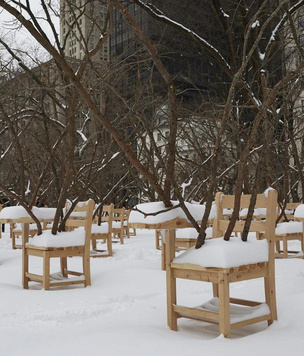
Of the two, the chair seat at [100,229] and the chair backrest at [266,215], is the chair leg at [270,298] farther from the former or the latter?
the chair seat at [100,229]

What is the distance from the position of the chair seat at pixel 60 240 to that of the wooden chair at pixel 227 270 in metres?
2.56

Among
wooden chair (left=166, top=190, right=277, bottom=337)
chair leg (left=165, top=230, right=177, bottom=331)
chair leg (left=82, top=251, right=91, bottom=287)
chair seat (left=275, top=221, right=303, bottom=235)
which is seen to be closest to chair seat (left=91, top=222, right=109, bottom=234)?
chair leg (left=82, top=251, right=91, bottom=287)

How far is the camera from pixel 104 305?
534 cm

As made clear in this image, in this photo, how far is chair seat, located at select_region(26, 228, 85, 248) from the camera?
6520 millimetres

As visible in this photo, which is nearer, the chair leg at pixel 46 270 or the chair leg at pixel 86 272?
the chair leg at pixel 46 270

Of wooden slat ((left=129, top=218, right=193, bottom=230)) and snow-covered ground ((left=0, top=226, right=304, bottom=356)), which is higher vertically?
wooden slat ((left=129, top=218, right=193, bottom=230))

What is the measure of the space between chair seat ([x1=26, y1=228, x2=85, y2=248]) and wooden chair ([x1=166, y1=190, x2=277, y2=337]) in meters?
2.56

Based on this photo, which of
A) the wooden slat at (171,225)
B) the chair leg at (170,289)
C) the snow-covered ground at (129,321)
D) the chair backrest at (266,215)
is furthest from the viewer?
the wooden slat at (171,225)

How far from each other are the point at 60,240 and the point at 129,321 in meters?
2.29

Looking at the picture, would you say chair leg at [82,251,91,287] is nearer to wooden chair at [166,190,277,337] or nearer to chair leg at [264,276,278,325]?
wooden chair at [166,190,277,337]

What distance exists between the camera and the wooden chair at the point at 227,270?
3855mm

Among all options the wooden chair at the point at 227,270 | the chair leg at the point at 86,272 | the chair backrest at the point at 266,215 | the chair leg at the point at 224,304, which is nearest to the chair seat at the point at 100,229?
the chair leg at the point at 86,272

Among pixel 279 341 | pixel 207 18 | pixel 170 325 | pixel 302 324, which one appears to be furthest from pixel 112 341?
pixel 207 18

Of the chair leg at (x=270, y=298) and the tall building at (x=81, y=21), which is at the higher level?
the tall building at (x=81, y=21)
